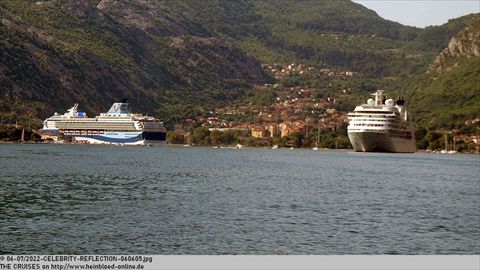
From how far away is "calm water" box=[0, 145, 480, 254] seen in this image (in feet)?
105

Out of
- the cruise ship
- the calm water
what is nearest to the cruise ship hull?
the cruise ship

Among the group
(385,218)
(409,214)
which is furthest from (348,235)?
(409,214)

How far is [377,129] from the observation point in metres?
166

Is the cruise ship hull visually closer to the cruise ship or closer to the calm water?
the cruise ship

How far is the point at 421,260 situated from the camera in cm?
1936

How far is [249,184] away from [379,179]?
16.3 m

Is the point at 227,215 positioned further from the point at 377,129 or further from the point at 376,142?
the point at 376,142

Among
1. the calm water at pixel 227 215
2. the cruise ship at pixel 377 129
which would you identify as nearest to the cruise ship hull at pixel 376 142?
the cruise ship at pixel 377 129

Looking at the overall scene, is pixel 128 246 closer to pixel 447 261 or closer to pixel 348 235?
pixel 348 235

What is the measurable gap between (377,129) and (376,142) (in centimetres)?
321

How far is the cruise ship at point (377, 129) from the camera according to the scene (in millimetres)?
165375

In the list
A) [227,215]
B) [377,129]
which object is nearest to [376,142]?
[377,129]

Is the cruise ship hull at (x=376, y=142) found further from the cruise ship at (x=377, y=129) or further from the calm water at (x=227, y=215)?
the calm water at (x=227, y=215)

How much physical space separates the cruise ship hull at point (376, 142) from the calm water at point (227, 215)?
9504 centimetres
